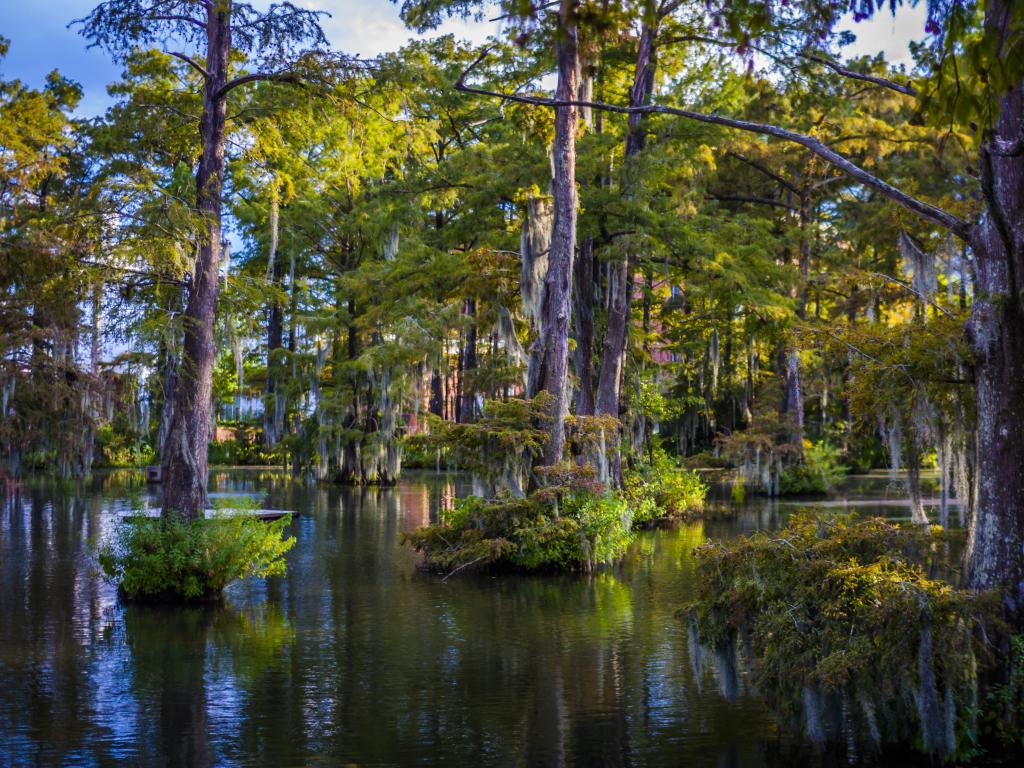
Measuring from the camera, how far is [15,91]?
26203 millimetres

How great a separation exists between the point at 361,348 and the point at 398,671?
31173 millimetres

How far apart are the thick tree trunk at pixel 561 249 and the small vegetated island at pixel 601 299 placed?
2.2 inches

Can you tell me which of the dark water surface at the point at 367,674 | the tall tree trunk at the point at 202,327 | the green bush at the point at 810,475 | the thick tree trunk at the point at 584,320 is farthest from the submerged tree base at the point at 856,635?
the green bush at the point at 810,475

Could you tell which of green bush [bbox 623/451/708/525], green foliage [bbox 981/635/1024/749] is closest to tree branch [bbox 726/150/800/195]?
green bush [bbox 623/451/708/525]

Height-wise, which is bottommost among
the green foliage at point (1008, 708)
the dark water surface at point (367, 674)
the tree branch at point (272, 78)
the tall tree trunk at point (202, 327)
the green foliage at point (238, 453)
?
the dark water surface at point (367, 674)

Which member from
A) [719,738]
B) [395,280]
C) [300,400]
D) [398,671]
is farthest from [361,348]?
[719,738]

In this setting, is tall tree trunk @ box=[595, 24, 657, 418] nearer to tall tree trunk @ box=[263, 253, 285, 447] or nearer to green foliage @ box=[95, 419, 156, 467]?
tall tree trunk @ box=[263, 253, 285, 447]

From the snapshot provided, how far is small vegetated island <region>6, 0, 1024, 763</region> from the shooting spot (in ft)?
22.1

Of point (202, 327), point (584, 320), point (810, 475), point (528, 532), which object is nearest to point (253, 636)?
point (202, 327)

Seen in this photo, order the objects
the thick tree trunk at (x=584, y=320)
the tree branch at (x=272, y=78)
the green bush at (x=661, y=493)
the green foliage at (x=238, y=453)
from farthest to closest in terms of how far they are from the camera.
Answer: the green foliage at (x=238, y=453), the thick tree trunk at (x=584, y=320), the green bush at (x=661, y=493), the tree branch at (x=272, y=78)

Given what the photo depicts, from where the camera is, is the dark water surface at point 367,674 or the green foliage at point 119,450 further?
the green foliage at point 119,450

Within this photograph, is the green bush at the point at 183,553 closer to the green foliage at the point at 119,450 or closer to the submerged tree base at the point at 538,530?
the submerged tree base at the point at 538,530

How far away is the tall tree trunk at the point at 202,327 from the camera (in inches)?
504

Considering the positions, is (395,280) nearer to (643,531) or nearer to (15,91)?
(643,531)
